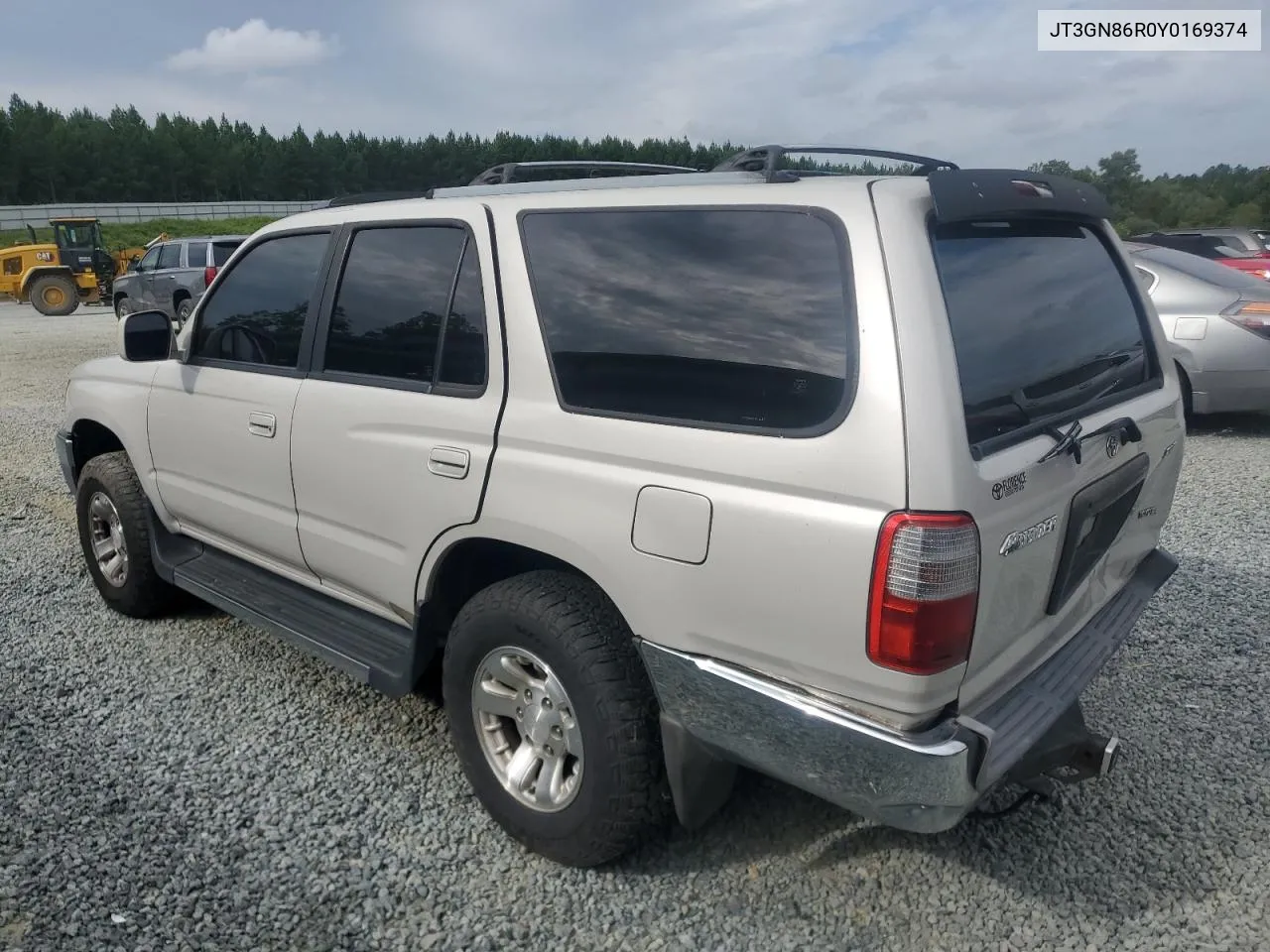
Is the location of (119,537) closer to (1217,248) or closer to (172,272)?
(1217,248)

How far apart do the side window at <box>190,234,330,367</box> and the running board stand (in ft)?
2.81

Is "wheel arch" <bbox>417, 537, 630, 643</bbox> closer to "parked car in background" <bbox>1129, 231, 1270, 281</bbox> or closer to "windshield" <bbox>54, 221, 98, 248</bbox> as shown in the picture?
"parked car in background" <bbox>1129, 231, 1270, 281</bbox>

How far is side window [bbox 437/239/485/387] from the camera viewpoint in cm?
275

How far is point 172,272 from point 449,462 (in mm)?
19192

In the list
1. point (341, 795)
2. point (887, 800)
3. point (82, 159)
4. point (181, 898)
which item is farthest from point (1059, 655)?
point (82, 159)

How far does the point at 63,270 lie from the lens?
24109 mm

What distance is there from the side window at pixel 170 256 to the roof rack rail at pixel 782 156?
65.5 ft

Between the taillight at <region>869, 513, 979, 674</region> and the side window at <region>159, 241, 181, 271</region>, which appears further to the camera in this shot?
the side window at <region>159, 241, 181, 271</region>

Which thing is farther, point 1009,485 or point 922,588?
point 1009,485

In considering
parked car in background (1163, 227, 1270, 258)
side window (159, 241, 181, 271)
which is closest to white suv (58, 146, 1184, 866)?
parked car in background (1163, 227, 1270, 258)

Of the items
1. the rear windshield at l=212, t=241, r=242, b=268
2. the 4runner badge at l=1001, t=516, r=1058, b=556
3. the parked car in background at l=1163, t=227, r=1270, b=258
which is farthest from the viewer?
the rear windshield at l=212, t=241, r=242, b=268

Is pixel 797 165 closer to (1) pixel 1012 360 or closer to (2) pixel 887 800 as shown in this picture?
(1) pixel 1012 360

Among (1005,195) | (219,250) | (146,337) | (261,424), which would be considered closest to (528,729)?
(261,424)

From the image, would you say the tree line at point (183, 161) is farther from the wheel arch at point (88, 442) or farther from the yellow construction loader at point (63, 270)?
the wheel arch at point (88, 442)
